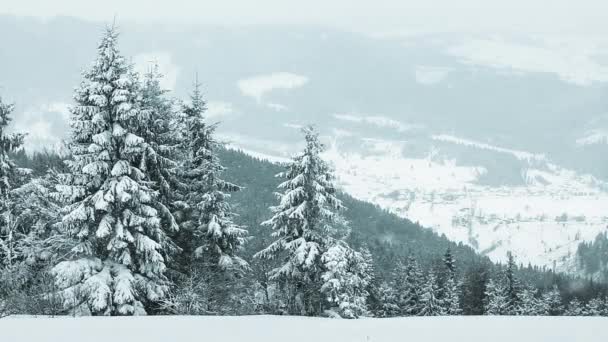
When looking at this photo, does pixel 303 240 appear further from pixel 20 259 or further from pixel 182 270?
pixel 20 259

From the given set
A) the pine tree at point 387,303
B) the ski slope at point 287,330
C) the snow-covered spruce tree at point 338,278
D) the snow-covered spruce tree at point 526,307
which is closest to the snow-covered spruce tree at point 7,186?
the ski slope at point 287,330

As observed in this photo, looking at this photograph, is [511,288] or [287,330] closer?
[287,330]

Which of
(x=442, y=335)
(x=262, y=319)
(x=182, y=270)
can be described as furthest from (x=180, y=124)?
(x=442, y=335)

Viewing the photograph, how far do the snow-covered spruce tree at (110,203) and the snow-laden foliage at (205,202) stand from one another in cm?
269

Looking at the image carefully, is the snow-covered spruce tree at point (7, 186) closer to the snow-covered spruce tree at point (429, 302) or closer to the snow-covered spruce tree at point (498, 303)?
the snow-covered spruce tree at point (429, 302)

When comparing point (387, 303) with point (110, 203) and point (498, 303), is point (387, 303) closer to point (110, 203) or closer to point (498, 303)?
point (498, 303)

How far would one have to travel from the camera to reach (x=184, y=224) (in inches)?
1053

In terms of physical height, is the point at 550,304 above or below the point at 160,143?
below

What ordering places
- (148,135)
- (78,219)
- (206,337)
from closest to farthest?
(206,337), (78,219), (148,135)

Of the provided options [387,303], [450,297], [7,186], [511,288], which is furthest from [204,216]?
[511,288]

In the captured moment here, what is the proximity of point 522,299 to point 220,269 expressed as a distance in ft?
131

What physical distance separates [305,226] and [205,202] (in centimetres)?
Answer: 483

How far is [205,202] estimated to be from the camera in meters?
26.0

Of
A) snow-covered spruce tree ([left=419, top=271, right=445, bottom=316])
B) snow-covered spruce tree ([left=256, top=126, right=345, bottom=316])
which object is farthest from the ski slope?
snow-covered spruce tree ([left=419, top=271, right=445, bottom=316])
